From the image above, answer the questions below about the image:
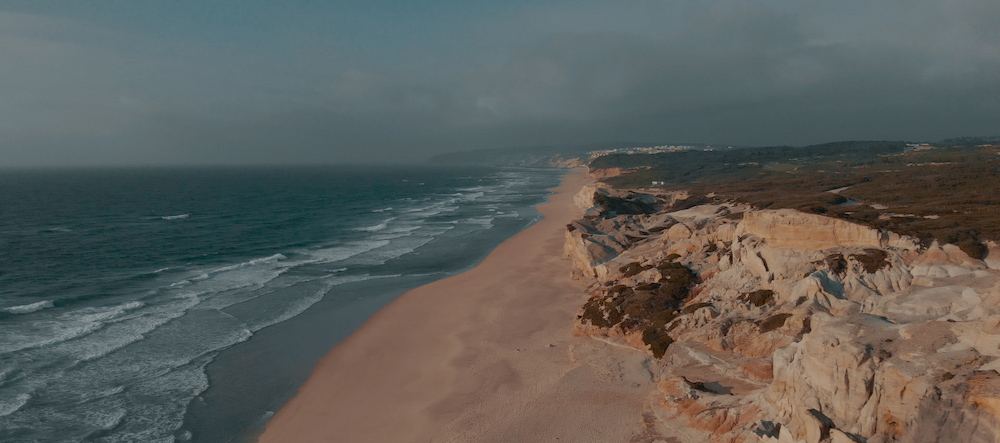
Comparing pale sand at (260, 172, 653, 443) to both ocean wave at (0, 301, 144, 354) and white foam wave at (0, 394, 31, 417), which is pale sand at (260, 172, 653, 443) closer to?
white foam wave at (0, 394, 31, 417)

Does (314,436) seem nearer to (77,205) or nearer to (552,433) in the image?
(552,433)

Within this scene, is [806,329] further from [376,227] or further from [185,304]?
[376,227]

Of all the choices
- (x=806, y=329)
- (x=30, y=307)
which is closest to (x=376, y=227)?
(x=30, y=307)

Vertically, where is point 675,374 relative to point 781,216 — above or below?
below

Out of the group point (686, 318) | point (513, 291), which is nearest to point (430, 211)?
point (513, 291)

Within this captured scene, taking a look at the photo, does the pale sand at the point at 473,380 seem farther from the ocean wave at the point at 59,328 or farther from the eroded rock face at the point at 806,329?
the ocean wave at the point at 59,328
